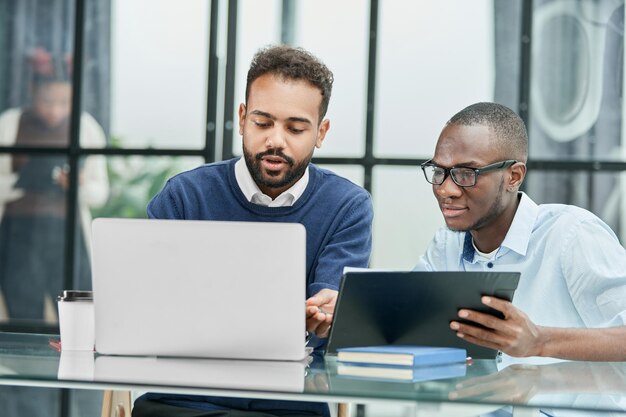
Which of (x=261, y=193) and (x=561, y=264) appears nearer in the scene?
(x=561, y=264)

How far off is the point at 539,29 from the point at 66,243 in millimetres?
2104

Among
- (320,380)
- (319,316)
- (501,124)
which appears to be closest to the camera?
(320,380)

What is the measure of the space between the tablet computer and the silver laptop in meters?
0.09

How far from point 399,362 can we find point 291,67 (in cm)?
90

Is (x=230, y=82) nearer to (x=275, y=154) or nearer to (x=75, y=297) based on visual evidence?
(x=275, y=154)

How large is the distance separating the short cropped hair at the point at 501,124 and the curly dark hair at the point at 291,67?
325 mm

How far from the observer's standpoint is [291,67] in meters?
2.42

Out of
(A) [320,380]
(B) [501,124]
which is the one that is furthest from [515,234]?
(A) [320,380]

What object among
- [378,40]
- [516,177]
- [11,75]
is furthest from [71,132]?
[516,177]

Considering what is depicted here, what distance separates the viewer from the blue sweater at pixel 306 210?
2.42 metres

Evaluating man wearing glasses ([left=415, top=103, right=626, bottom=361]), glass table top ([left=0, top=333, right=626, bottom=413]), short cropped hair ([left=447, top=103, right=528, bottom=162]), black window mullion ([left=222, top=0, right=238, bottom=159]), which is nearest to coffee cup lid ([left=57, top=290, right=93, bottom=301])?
glass table top ([left=0, top=333, right=626, bottom=413])

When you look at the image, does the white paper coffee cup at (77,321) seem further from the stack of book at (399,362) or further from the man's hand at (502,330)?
the man's hand at (502,330)

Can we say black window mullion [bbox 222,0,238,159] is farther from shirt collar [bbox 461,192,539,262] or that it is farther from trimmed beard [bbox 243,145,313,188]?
shirt collar [bbox 461,192,539,262]

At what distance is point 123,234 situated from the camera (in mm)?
1801
